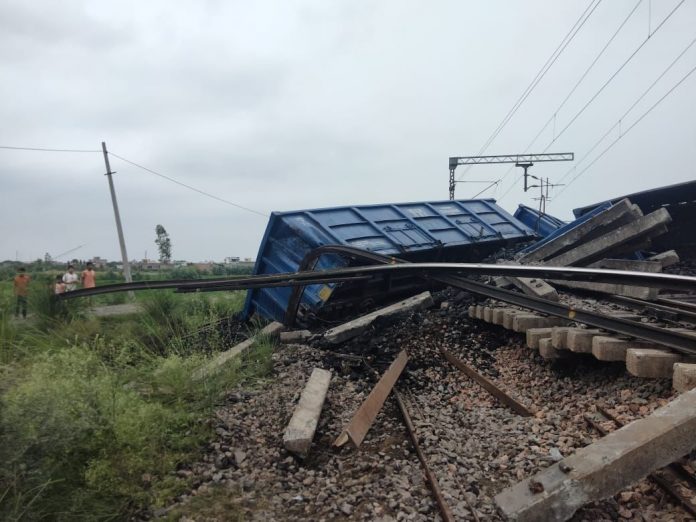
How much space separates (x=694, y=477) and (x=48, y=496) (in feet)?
12.0

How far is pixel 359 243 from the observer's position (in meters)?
7.47

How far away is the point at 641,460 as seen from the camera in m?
2.47

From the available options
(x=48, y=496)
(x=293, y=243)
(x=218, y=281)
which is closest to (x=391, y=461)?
(x=48, y=496)

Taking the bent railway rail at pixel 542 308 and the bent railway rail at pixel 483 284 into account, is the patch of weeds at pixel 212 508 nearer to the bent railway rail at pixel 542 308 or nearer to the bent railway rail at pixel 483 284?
the bent railway rail at pixel 483 284

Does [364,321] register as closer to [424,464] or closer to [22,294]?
[424,464]

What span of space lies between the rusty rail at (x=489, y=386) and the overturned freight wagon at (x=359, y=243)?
2.15m

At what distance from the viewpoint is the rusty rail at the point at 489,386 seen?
4076 mm

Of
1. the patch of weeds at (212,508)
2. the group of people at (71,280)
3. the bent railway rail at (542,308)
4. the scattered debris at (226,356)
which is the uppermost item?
the group of people at (71,280)

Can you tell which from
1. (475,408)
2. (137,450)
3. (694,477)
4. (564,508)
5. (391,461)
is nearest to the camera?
(564,508)

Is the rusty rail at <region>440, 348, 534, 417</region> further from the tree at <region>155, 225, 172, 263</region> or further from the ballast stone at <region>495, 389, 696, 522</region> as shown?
the tree at <region>155, 225, 172, 263</region>

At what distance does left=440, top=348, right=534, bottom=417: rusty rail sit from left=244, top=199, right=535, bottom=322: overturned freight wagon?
7.04 ft

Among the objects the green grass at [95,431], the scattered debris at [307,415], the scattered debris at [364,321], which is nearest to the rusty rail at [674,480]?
the scattered debris at [307,415]

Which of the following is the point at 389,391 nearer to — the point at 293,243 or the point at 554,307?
the point at 554,307

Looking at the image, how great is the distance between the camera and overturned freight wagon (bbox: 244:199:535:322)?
24.1 ft
